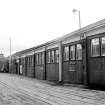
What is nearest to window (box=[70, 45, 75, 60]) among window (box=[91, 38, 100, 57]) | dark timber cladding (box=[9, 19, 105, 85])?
dark timber cladding (box=[9, 19, 105, 85])

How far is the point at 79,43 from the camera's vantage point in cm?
1588

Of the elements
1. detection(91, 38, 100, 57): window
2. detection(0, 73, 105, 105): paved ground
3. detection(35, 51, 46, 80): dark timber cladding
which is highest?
detection(91, 38, 100, 57): window

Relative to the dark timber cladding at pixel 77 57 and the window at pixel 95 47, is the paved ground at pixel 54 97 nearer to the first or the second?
the dark timber cladding at pixel 77 57

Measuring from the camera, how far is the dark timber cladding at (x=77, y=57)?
1353cm

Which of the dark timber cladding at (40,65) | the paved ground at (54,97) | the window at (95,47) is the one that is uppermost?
the window at (95,47)

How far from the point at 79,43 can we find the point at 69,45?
1.77m

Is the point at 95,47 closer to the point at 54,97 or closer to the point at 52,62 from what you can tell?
the point at 54,97

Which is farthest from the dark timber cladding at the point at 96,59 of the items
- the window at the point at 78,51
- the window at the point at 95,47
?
the window at the point at 78,51

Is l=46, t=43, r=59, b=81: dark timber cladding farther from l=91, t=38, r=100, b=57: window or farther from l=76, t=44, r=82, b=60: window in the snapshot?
l=91, t=38, r=100, b=57: window

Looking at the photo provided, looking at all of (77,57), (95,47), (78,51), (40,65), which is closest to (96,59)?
(95,47)

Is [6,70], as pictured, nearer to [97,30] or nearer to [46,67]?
[46,67]

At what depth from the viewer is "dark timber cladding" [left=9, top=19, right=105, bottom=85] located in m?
13.5

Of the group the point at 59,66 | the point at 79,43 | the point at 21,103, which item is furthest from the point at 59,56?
the point at 21,103

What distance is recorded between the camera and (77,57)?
16359 mm
